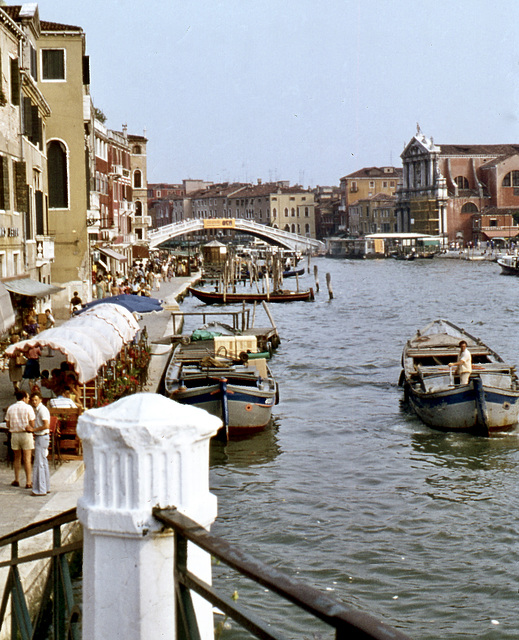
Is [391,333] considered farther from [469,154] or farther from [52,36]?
[469,154]

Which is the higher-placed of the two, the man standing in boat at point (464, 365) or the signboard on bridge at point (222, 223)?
the signboard on bridge at point (222, 223)

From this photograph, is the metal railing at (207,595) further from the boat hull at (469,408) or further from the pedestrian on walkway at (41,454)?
the boat hull at (469,408)

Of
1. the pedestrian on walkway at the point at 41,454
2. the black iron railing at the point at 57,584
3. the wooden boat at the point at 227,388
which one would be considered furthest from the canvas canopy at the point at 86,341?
the black iron railing at the point at 57,584

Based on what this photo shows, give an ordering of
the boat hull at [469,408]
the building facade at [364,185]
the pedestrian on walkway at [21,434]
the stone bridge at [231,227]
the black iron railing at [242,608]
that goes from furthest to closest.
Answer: the building facade at [364,185] < the stone bridge at [231,227] < the boat hull at [469,408] < the pedestrian on walkway at [21,434] < the black iron railing at [242,608]

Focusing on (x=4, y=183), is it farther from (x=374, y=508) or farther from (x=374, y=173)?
(x=374, y=173)

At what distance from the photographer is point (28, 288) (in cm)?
1828

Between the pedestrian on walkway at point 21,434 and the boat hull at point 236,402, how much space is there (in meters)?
5.90

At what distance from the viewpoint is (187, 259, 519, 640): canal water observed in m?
8.73

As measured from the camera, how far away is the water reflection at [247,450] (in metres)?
14.1

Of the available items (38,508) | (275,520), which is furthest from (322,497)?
(38,508)

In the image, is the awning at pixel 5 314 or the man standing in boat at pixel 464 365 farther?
the man standing in boat at pixel 464 365

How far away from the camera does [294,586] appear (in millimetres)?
1744

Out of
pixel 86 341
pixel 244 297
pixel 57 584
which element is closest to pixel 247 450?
pixel 86 341

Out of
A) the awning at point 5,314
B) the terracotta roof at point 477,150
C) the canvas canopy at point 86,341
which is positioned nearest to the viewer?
the canvas canopy at point 86,341
